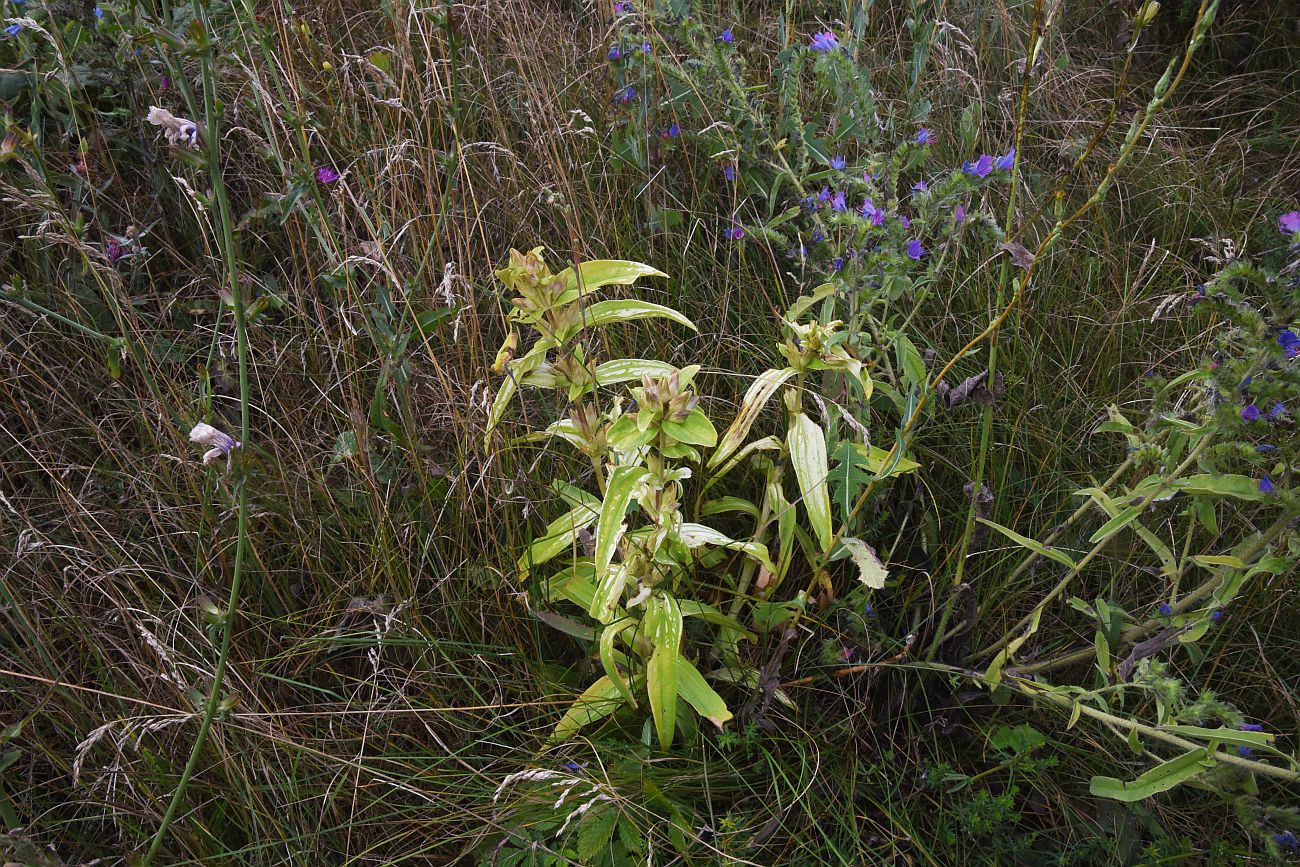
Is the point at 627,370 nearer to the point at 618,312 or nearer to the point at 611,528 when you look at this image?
the point at 618,312

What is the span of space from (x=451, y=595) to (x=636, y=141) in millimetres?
1140

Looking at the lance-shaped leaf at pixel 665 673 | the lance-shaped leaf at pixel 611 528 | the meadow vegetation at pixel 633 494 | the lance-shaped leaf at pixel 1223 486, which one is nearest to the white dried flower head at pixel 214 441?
the meadow vegetation at pixel 633 494

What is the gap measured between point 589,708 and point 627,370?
1.85 feet

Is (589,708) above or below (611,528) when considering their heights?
below

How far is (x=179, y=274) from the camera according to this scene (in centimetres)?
214

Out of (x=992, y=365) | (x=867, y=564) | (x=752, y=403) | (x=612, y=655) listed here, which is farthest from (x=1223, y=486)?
(x=612, y=655)

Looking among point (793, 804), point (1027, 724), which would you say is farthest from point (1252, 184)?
point (793, 804)

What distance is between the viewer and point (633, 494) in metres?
1.34

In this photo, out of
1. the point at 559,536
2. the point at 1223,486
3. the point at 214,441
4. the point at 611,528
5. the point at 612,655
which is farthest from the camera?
the point at 559,536

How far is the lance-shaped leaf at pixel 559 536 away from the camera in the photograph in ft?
5.09

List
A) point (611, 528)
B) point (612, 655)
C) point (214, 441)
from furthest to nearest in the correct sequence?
point (612, 655), point (611, 528), point (214, 441)

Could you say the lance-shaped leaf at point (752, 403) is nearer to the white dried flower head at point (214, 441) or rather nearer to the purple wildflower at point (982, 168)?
the purple wildflower at point (982, 168)

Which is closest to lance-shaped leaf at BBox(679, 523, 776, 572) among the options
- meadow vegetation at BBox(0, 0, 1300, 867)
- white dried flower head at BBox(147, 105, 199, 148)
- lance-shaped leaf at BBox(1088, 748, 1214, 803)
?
meadow vegetation at BBox(0, 0, 1300, 867)

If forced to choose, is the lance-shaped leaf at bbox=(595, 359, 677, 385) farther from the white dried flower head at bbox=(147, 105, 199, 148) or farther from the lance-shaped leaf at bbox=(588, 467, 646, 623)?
the white dried flower head at bbox=(147, 105, 199, 148)
